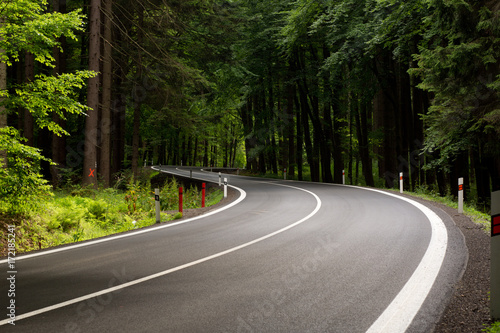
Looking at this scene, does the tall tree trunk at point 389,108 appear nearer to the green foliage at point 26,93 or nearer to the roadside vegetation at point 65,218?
the roadside vegetation at point 65,218

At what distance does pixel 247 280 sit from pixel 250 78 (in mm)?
22832

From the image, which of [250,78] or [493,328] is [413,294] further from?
[250,78]

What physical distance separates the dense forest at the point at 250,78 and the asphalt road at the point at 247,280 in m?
3.46

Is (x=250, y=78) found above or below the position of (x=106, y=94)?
above

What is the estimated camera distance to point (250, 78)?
26062mm

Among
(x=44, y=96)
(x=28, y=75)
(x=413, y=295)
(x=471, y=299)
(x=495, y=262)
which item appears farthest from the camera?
(x=28, y=75)

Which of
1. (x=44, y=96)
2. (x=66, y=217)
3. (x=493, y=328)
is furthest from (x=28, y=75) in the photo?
(x=493, y=328)

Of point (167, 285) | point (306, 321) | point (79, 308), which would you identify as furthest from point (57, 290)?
point (306, 321)

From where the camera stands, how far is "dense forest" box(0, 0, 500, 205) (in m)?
8.13

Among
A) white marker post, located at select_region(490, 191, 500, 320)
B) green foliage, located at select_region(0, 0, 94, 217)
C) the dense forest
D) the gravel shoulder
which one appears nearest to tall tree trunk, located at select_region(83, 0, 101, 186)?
the dense forest

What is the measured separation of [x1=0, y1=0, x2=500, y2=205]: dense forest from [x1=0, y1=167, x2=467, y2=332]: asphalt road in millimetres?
3461

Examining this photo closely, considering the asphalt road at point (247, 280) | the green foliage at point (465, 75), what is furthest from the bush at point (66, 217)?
the green foliage at point (465, 75)

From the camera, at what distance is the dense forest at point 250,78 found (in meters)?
8.13

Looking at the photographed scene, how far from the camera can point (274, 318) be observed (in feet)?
11.8
